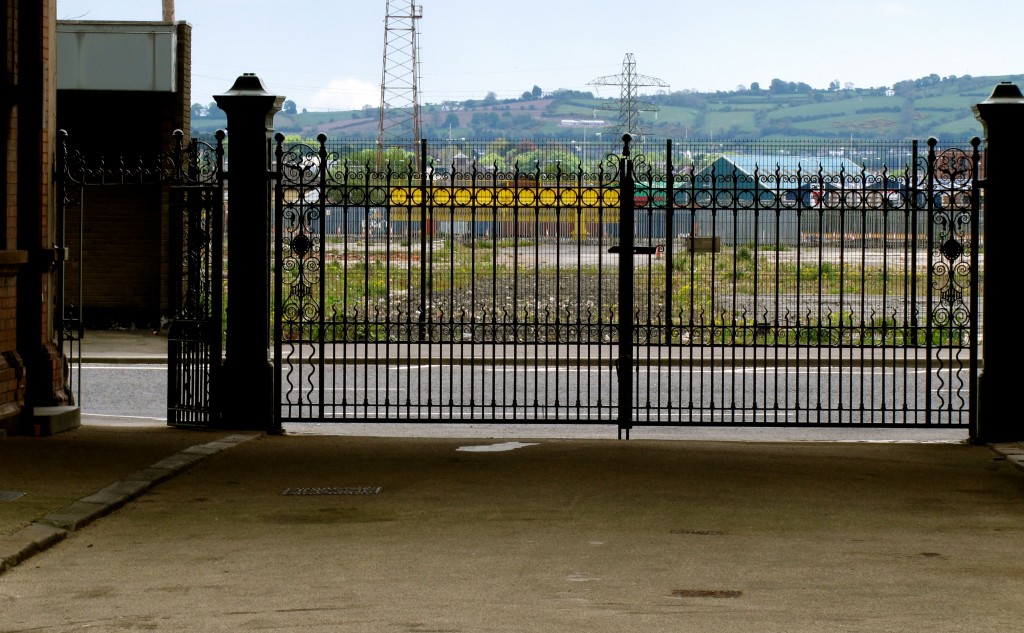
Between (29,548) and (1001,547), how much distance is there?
5216 mm

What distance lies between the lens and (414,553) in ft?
24.5

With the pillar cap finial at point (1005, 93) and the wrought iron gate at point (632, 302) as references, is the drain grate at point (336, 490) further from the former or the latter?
the pillar cap finial at point (1005, 93)

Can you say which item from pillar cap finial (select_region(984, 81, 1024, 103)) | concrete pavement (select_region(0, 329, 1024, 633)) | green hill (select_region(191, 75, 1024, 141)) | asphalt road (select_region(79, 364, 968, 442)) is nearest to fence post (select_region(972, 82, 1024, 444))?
pillar cap finial (select_region(984, 81, 1024, 103))

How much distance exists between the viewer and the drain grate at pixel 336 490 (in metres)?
9.43

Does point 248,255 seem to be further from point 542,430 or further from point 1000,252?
point 1000,252

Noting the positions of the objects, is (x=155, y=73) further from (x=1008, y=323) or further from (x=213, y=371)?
(x=1008, y=323)

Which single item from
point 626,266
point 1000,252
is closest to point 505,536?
point 626,266

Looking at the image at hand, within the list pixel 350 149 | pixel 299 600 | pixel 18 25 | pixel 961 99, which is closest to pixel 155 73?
pixel 350 149

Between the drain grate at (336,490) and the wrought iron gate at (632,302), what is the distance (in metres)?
2.61

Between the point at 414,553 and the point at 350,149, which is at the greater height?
the point at 350,149

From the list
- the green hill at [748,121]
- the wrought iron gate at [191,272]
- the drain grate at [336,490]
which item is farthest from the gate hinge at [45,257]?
the green hill at [748,121]

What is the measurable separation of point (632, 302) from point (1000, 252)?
3141mm

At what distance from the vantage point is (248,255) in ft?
41.0

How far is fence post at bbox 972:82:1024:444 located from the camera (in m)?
12.0
